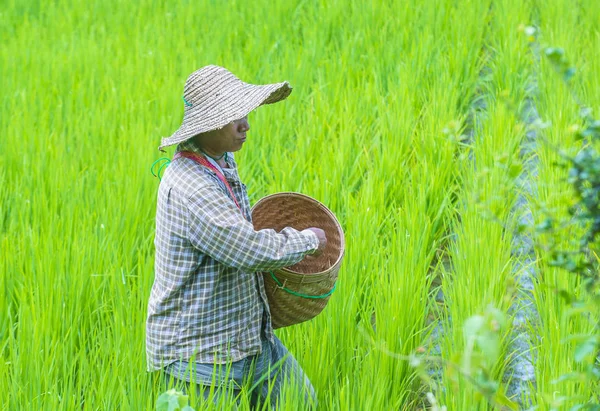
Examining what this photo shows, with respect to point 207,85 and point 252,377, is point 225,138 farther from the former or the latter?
point 252,377

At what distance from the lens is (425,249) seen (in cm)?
291

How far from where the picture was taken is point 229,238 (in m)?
1.89

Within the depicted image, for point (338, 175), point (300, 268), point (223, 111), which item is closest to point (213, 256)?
point (223, 111)

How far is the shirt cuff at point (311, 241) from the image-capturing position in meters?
1.99

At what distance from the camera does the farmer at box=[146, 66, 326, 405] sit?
1.92 m

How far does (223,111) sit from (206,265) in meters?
0.38

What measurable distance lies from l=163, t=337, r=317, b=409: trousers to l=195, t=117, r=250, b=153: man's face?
1.75 feet

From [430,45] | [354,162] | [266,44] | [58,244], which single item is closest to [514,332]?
[354,162]

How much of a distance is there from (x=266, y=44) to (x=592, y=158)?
4216mm

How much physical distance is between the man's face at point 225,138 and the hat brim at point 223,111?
0.03m

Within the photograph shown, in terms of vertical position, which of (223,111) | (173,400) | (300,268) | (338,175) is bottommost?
(173,400)

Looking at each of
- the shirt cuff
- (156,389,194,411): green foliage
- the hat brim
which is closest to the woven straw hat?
the hat brim

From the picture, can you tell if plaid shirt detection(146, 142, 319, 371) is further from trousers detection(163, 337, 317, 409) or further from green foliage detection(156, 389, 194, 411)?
green foliage detection(156, 389, 194, 411)

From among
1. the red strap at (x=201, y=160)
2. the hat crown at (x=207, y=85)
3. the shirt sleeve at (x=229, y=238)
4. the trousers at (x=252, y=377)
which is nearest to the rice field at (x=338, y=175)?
the trousers at (x=252, y=377)
